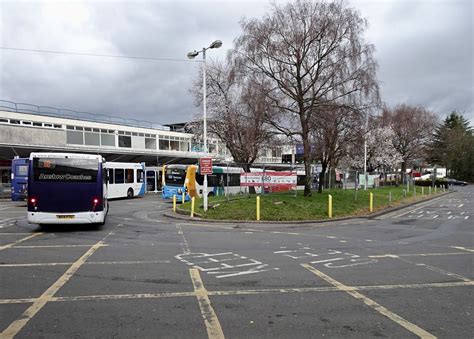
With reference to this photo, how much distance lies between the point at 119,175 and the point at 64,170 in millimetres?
19878

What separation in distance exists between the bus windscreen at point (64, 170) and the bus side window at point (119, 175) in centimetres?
1919

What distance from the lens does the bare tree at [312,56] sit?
21.2 metres

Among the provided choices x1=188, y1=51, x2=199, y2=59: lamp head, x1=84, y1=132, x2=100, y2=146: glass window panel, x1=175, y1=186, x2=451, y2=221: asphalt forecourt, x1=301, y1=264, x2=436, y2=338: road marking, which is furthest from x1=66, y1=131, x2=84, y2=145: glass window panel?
x1=301, y1=264, x2=436, y2=338: road marking

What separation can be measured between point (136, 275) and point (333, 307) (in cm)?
370

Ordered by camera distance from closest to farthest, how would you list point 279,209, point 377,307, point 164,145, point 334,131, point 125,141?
1. point 377,307
2. point 279,209
3. point 334,131
4. point 125,141
5. point 164,145

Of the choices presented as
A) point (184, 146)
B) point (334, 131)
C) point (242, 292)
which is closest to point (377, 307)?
point (242, 292)

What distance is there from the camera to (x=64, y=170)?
13.8 m

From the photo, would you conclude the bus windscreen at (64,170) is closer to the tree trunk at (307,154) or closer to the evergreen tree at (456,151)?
the tree trunk at (307,154)

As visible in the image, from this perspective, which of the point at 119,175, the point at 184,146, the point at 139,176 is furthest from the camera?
the point at 184,146

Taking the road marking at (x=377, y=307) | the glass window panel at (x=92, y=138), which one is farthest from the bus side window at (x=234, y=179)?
the road marking at (x=377, y=307)

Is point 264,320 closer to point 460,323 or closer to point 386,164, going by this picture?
point 460,323

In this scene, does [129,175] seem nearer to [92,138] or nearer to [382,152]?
[92,138]

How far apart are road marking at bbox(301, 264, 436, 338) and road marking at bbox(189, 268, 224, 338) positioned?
2.26 m

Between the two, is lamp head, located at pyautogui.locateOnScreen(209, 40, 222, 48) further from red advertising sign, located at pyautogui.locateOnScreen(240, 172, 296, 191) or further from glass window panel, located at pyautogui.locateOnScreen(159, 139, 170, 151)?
glass window panel, located at pyautogui.locateOnScreen(159, 139, 170, 151)
